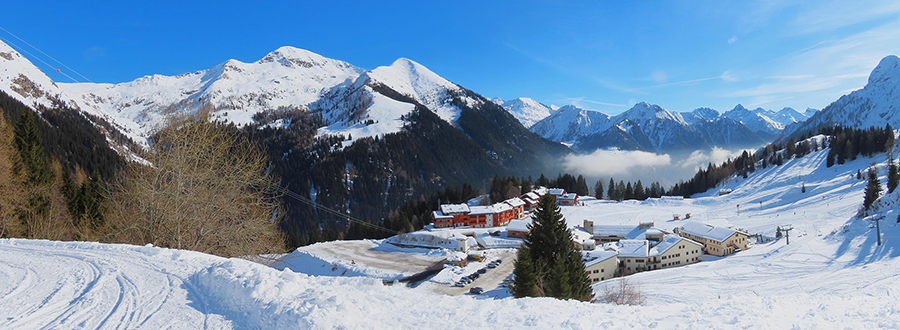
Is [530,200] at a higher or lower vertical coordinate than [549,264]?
higher

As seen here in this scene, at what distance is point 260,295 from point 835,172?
114326mm

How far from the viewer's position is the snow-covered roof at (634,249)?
4275 cm

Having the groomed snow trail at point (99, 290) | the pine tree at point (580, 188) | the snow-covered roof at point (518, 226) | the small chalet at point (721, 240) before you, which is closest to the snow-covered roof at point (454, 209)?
the snow-covered roof at point (518, 226)

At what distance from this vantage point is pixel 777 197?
74562 millimetres

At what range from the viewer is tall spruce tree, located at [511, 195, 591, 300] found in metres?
19.5

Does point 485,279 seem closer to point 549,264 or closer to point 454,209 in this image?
point 549,264

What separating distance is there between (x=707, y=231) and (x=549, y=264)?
3922 cm

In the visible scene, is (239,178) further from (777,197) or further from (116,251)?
(777,197)

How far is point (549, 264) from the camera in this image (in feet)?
70.6

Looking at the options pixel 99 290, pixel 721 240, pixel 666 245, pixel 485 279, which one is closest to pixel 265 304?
pixel 99 290

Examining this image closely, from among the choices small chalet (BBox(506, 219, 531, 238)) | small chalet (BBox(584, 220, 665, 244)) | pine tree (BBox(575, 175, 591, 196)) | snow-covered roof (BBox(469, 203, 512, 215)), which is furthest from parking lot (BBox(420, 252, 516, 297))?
pine tree (BBox(575, 175, 591, 196))

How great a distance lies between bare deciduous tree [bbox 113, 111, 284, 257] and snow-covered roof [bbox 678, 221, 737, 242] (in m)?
50.7

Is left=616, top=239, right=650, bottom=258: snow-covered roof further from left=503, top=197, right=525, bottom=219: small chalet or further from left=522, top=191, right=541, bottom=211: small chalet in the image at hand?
left=522, top=191, right=541, bottom=211: small chalet

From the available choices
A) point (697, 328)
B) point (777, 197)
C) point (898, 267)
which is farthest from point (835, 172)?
point (697, 328)
